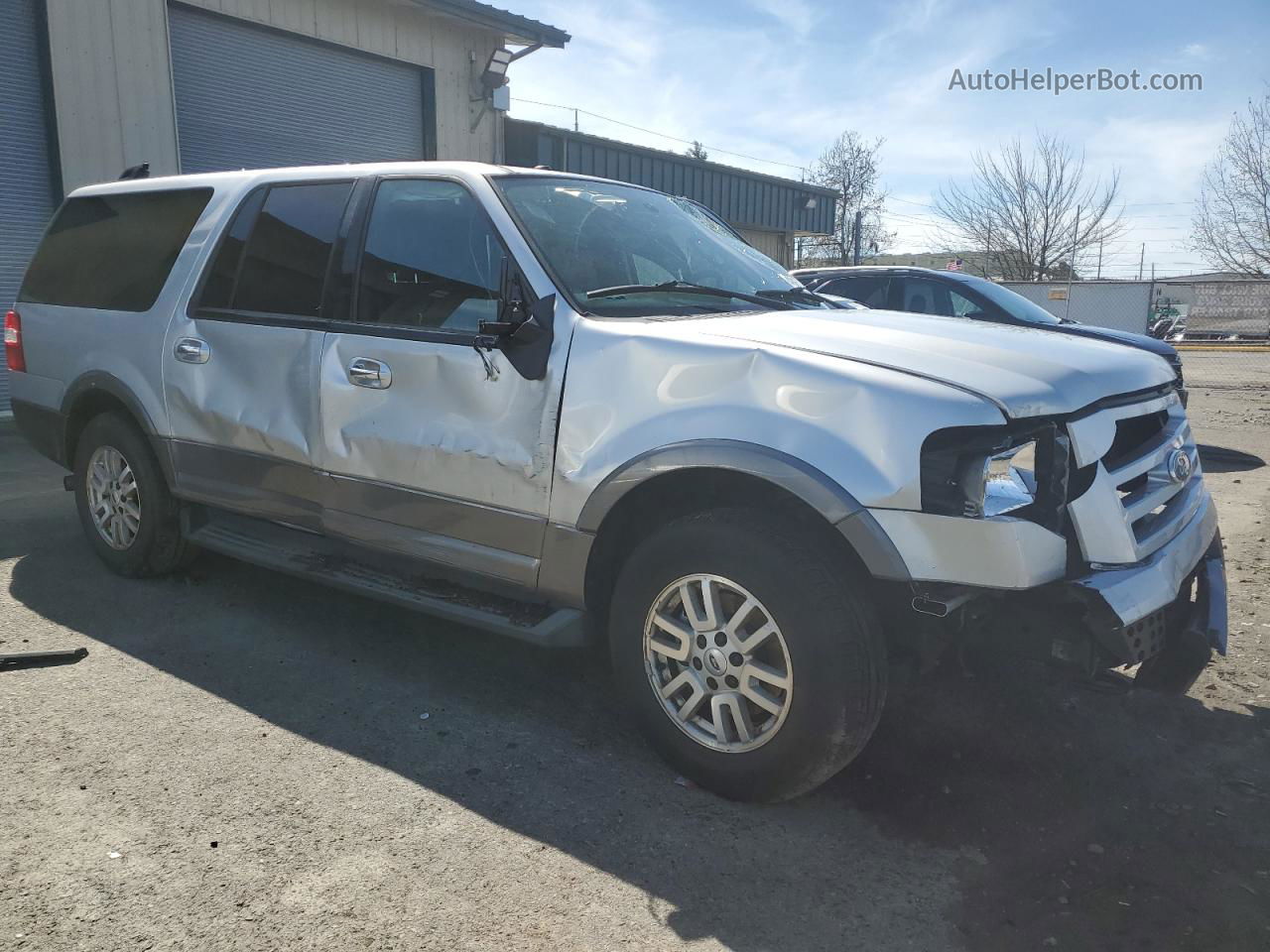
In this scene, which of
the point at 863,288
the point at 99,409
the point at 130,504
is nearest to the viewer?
the point at 130,504

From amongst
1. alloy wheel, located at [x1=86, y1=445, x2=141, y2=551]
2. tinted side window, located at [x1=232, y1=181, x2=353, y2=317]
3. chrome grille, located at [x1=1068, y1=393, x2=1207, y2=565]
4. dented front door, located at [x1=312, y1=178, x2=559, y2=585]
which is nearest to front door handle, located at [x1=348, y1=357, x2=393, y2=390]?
dented front door, located at [x1=312, y1=178, x2=559, y2=585]

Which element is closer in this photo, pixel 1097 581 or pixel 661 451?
pixel 1097 581

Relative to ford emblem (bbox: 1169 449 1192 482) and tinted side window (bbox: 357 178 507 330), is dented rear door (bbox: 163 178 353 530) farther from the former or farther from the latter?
ford emblem (bbox: 1169 449 1192 482)

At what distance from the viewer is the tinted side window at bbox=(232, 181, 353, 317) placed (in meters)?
3.84

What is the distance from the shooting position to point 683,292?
3.42 m

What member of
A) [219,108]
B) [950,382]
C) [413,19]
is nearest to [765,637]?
[950,382]

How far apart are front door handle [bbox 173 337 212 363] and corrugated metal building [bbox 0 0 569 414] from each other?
6.85m

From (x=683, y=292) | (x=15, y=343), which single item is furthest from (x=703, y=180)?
(x=683, y=292)

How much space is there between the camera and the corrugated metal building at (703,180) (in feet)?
47.3

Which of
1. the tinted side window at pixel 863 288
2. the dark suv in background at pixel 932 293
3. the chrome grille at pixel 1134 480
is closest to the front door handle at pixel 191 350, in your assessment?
the chrome grille at pixel 1134 480

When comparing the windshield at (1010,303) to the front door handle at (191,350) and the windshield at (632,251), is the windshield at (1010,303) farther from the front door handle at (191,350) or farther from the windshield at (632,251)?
the front door handle at (191,350)

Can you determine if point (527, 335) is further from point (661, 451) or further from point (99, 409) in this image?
point (99, 409)

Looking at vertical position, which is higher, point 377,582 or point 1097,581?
point 1097,581

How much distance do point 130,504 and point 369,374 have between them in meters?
2.03
